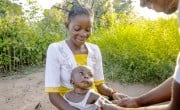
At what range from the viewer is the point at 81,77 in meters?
2.54

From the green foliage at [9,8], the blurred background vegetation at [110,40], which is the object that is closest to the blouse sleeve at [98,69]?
the blurred background vegetation at [110,40]

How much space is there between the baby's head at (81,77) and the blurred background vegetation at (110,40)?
2.78 meters

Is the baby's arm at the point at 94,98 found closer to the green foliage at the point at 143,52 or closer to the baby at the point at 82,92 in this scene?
the baby at the point at 82,92

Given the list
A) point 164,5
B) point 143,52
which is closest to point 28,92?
point 143,52

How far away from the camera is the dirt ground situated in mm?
5551

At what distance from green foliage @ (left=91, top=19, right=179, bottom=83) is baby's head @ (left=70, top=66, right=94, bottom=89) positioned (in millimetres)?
3552

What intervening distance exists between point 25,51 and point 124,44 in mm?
2376

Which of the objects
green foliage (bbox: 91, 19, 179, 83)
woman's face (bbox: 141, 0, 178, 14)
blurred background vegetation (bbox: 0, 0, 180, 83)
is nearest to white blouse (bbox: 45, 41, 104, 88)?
woman's face (bbox: 141, 0, 178, 14)

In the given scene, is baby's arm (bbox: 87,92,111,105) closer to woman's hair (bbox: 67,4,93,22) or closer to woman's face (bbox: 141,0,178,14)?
woman's hair (bbox: 67,4,93,22)

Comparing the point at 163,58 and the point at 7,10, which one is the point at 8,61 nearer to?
the point at 7,10

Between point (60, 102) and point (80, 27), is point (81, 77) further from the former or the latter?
point (80, 27)

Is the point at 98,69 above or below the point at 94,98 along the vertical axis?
above

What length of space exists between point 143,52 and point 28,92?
196 centimetres

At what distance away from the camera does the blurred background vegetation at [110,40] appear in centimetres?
612
